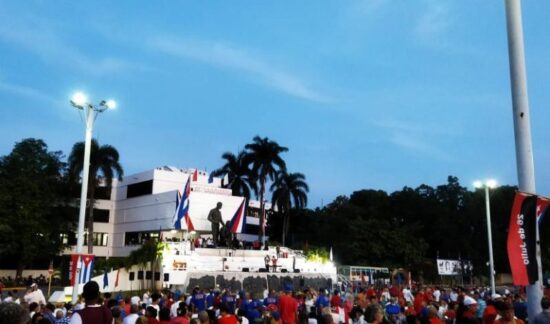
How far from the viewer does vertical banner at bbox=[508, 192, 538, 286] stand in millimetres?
6230

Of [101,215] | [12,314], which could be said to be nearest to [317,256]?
[101,215]

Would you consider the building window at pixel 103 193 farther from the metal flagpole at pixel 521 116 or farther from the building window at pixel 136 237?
the metal flagpole at pixel 521 116

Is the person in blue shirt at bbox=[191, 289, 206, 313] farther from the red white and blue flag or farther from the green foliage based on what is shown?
the green foliage

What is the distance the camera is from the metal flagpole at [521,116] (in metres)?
6.35

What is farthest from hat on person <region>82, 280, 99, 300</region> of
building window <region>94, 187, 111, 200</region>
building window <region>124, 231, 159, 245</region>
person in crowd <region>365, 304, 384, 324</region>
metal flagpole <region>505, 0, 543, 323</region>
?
building window <region>94, 187, 111, 200</region>

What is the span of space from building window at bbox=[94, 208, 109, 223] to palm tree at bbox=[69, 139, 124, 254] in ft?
10.5

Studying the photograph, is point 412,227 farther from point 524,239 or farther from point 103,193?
point 524,239

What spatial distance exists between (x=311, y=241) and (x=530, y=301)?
65355 millimetres

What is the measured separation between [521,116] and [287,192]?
208 feet

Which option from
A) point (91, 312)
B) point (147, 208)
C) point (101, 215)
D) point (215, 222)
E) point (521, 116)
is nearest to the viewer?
point (91, 312)

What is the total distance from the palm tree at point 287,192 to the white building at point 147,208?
25.9ft

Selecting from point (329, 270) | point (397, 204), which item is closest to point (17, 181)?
point (329, 270)

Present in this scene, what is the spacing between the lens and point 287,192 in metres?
70.1

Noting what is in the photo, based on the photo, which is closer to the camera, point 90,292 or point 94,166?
point 90,292
